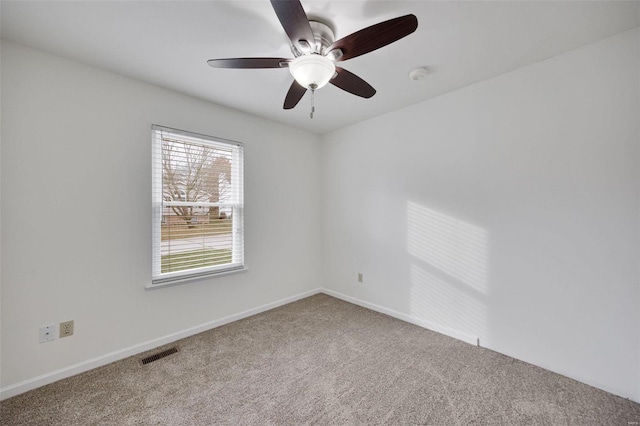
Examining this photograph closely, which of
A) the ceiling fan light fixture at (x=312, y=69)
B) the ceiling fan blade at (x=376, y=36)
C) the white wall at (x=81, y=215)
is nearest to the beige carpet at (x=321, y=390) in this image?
the white wall at (x=81, y=215)

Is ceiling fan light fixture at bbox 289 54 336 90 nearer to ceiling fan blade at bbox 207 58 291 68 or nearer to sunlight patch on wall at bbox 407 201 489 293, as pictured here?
ceiling fan blade at bbox 207 58 291 68

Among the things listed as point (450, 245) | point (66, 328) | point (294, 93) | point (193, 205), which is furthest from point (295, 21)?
point (66, 328)

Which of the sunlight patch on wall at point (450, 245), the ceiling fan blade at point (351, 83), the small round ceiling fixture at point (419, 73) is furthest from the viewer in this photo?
the sunlight patch on wall at point (450, 245)

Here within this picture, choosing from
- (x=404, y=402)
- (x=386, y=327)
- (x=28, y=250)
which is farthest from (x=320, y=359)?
(x=28, y=250)

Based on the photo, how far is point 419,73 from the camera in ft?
7.22

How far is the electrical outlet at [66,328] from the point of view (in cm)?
200

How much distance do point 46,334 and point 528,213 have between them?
3.83 meters

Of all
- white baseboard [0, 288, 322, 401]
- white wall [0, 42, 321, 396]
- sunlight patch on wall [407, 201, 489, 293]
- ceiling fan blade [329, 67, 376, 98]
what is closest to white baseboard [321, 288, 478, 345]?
sunlight patch on wall [407, 201, 489, 293]

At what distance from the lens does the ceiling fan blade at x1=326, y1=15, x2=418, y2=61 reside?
4.08 ft

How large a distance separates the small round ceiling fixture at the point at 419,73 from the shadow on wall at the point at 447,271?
4.12 feet

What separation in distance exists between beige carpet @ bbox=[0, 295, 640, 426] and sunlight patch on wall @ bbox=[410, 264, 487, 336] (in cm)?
19

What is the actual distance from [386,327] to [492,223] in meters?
1.48

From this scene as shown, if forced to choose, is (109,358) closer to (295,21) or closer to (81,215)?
(81,215)

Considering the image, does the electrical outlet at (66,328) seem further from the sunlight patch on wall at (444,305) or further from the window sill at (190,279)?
the sunlight patch on wall at (444,305)
